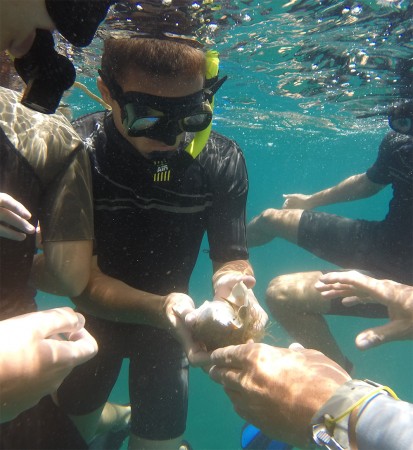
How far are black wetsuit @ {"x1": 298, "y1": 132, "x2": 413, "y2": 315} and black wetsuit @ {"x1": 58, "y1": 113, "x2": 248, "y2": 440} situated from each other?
8.96 ft

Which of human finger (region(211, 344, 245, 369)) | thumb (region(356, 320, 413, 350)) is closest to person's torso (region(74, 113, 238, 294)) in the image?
human finger (region(211, 344, 245, 369))

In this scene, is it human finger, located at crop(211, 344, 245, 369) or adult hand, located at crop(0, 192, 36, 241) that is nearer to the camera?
adult hand, located at crop(0, 192, 36, 241)

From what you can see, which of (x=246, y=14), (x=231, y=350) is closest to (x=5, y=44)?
(x=231, y=350)

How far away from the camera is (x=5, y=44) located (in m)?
1.53

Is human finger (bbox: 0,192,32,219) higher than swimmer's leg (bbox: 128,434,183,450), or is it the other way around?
human finger (bbox: 0,192,32,219)

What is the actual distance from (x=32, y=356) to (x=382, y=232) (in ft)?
19.3

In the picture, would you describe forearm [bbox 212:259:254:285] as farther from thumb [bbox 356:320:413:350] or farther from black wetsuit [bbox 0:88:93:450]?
black wetsuit [bbox 0:88:93:450]

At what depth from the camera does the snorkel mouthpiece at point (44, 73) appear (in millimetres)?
1738

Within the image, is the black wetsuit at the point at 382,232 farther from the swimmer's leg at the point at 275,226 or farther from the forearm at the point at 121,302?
the forearm at the point at 121,302

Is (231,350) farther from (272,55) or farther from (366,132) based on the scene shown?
(366,132)

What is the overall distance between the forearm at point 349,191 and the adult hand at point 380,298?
13.2ft

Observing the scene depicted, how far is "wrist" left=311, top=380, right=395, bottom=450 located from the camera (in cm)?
194

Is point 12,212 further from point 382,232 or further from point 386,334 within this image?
point 382,232

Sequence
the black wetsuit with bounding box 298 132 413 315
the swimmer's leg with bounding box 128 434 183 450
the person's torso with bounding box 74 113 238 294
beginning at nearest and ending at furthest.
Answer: the person's torso with bounding box 74 113 238 294
the swimmer's leg with bounding box 128 434 183 450
the black wetsuit with bounding box 298 132 413 315
